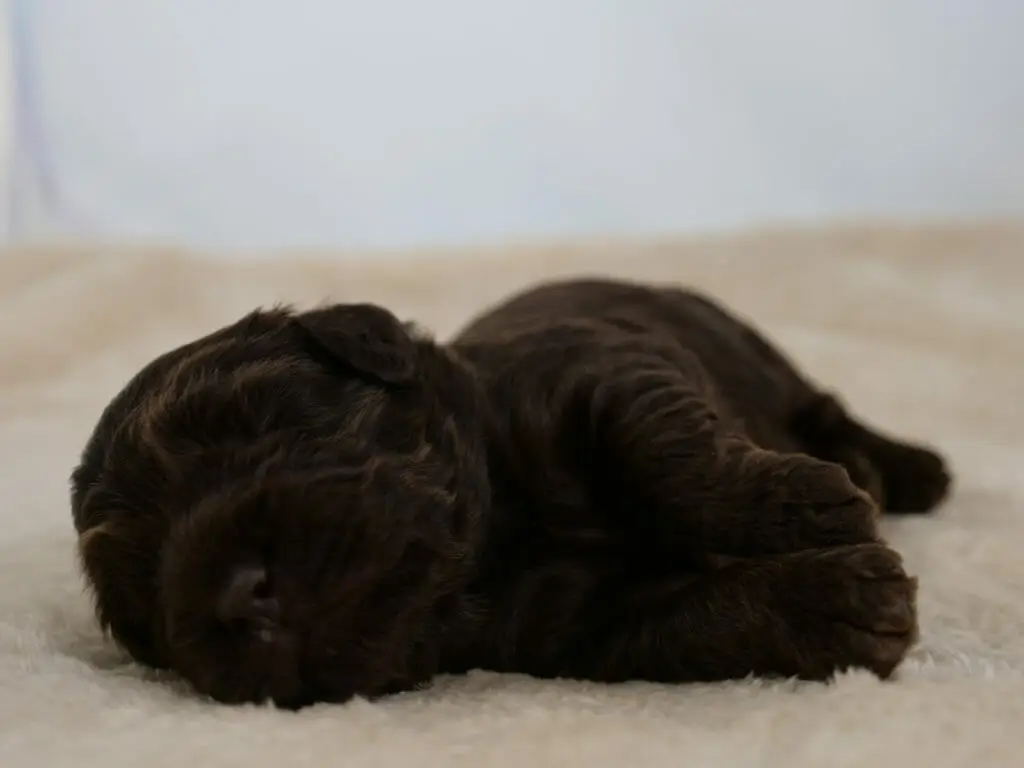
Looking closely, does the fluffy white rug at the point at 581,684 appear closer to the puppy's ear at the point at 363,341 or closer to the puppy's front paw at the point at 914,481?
the puppy's front paw at the point at 914,481

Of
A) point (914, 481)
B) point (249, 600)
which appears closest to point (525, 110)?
point (914, 481)

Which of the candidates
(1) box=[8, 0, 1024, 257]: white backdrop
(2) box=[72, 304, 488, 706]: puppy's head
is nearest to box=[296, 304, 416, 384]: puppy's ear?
(2) box=[72, 304, 488, 706]: puppy's head

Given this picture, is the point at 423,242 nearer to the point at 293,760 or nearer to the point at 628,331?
the point at 628,331

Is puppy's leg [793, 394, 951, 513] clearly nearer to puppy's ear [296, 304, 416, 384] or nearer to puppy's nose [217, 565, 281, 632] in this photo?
puppy's ear [296, 304, 416, 384]

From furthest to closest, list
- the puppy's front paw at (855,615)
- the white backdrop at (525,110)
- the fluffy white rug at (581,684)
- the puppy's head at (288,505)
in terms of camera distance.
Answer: the white backdrop at (525,110), the puppy's front paw at (855,615), the puppy's head at (288,505), the fluffy white rug at (581,684)

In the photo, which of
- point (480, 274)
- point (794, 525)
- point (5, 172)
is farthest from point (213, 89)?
point (794, 525)

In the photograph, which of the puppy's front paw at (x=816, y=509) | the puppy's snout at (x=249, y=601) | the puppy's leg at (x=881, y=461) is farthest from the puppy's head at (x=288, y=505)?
the puppy's leg at (x=881, y=461)

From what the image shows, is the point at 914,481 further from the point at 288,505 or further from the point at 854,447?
the point at 288,505
